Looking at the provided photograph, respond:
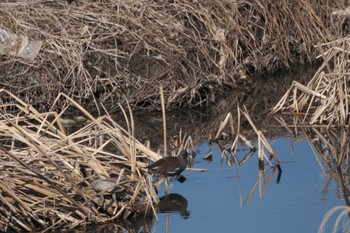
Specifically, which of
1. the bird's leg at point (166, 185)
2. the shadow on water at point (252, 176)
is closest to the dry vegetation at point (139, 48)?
the shadow on water at point (252, 176)

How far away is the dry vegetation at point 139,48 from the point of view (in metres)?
9.55

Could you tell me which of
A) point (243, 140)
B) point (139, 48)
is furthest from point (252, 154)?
point (139, 48)

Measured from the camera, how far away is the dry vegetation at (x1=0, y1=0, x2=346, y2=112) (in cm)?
955

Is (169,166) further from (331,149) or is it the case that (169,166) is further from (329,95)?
(329,95)

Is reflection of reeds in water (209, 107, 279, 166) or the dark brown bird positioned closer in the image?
the dark brown bird

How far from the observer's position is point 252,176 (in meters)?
7.45

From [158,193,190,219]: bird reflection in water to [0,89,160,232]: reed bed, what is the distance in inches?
5.6

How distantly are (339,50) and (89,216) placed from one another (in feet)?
10.6

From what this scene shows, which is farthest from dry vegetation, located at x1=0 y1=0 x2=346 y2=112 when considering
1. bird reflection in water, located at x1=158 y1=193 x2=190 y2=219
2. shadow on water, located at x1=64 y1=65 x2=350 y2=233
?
bird reflection in water, located at x1=158 y1=193 x2=190 y2=219

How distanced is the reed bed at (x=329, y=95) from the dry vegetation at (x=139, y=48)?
1.30 m

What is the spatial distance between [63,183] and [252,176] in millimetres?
1815

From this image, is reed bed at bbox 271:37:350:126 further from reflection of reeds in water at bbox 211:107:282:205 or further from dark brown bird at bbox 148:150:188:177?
dark brown bird at bbox 148:150:188:177

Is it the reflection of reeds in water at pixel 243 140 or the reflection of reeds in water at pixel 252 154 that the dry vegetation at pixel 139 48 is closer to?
the reflection of reeds in water at pixel 243 140

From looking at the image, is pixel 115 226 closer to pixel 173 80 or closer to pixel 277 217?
pixel 277 217
